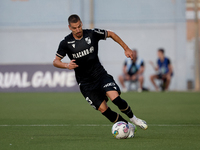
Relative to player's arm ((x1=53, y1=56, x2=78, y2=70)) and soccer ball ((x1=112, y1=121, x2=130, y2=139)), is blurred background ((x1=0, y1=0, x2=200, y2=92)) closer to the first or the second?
player's arm ((x1=53, y1=56, x2=78, y2=70))

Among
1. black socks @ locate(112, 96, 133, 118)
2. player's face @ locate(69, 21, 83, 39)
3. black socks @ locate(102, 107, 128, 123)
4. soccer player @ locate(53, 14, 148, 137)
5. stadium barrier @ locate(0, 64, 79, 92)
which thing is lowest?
stadium barrier @ locate(0, 64, 79, 92)

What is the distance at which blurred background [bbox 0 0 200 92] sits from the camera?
20.4 m

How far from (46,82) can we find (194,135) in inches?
487

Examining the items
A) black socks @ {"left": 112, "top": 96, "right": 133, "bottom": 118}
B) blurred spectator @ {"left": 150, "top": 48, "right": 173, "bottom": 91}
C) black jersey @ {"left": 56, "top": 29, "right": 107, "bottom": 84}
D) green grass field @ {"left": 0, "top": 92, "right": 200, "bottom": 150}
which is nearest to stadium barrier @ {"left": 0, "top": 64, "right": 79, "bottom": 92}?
blurred spectator @ {"left": 150, "top": 48, "right": 173, "bottom": 91}

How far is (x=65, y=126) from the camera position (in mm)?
7492

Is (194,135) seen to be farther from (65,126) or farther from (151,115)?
(151,115)

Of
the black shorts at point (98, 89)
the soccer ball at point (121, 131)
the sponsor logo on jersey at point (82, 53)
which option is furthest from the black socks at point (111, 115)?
the sponsor logo on jersey at point (82, 53)

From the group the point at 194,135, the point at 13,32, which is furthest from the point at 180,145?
the point at 13,32

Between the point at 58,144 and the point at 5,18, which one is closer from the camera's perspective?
the point at 58,144

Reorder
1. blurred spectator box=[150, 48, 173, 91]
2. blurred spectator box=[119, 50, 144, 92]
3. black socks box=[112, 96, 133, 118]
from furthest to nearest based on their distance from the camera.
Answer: blurred spectator box=[150, 48, 173, 91] → blurred spectator box=[119, 50, 144, 92] → black socks box=[112, 96, 133, 118]

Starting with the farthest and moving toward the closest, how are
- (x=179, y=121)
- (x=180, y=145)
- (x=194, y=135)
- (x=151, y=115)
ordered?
(x=151, y=115), (x=179, y=121), (x=194, y=135), (x=180, y=145)

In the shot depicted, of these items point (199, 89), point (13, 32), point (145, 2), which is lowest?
point (199, 89)

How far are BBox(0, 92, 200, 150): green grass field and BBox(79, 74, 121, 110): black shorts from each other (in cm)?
48

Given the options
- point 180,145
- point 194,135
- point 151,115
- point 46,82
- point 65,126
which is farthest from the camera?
point 46,82
